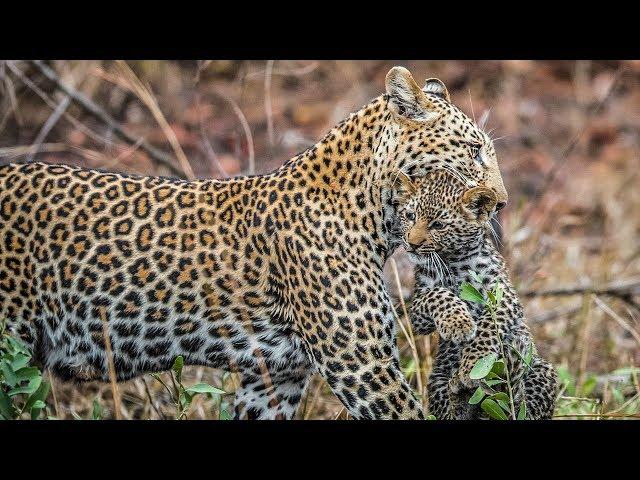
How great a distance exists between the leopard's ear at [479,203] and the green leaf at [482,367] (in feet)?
2.68

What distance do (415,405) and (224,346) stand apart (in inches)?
51.3

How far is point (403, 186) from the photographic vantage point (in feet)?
21.8

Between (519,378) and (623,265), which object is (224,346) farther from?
(623,265)

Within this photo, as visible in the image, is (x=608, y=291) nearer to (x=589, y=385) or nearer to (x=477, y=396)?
(x=589, y=385)

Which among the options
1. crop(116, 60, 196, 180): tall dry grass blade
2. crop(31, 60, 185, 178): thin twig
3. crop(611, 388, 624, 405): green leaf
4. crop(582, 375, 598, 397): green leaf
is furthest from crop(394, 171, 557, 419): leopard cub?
crop(31, 60, 185, 178): thin twig

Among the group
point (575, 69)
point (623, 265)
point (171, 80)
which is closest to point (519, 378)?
point (623, 265)

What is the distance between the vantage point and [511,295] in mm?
6941

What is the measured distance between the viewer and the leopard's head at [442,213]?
6.47m

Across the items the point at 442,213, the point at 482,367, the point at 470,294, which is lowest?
the point at 482,367

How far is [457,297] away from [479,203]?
64cm

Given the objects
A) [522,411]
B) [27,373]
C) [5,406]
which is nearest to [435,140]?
[522,411]

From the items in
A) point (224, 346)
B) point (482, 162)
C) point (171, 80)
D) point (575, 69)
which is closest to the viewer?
point (482, 162)

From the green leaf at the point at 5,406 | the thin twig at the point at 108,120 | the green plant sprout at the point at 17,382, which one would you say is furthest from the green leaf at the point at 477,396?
the thin twig at the point at 108,120

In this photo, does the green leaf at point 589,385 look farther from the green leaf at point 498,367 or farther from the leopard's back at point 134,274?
the leopard's back at point 134,274
